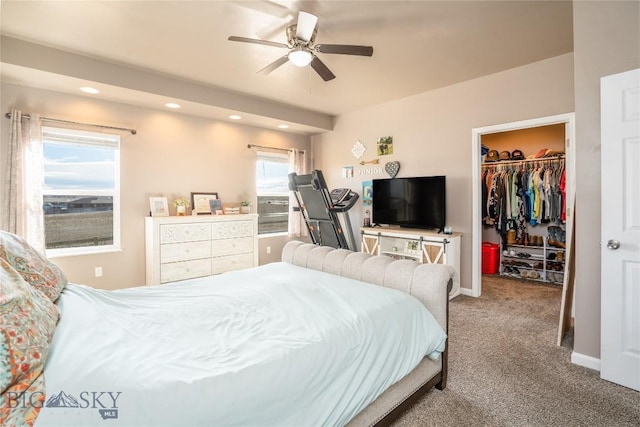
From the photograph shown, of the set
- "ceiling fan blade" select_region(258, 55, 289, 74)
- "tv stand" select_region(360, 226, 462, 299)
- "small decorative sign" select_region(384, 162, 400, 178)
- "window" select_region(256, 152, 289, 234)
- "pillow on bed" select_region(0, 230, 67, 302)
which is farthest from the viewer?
"window" select_region(256, 152, 289, 234)

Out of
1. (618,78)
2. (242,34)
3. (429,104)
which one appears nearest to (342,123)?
(429,104)

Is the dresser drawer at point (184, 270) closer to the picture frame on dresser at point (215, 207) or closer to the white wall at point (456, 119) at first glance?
the picture frame on dresser at point (215, 207)

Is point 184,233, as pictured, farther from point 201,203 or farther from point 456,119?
point 456,119

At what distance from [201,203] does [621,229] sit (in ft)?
14.9

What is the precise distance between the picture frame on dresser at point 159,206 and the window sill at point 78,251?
63 cm

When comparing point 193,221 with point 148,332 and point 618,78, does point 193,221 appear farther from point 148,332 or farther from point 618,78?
point 618,78

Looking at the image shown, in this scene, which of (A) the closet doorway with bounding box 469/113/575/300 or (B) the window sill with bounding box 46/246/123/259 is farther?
(B) the window sill with bounding box 46/246/123/259

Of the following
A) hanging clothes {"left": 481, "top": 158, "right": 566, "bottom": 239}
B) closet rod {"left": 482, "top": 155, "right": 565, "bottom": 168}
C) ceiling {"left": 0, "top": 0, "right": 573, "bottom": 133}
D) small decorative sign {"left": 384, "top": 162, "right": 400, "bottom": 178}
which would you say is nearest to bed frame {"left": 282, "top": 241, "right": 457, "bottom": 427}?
ceiling {"left": 0, "top": 0, "right": 573, "bottom": 133}

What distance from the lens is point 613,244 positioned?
2.06 m

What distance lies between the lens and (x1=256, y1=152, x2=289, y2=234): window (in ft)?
17.9

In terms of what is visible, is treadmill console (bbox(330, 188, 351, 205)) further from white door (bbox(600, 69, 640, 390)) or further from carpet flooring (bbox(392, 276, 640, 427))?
white door (bbox(600, 69, 640, 390))

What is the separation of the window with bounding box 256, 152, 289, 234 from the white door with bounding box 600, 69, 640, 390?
4432 mm

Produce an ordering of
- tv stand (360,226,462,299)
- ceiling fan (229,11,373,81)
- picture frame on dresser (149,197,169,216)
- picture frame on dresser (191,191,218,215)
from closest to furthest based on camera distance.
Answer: ceiling fan (229,11,373,81), tv stand (360,226,462,299), picture frame on dresser (149,197,169,216), picture frame on dresser (191,191,218,215)

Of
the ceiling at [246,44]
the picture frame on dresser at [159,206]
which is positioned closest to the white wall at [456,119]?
the ceiling at [246,44]
